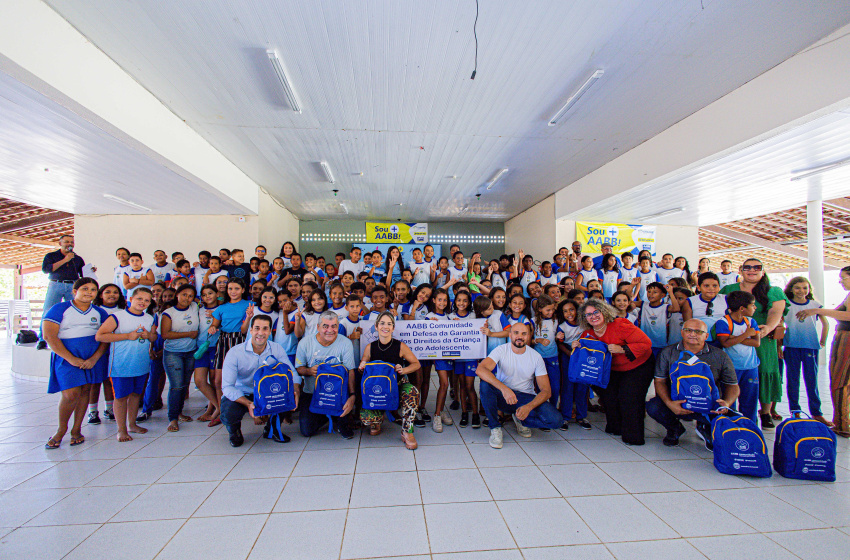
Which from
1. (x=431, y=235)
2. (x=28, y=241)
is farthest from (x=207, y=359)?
(x=28, y=241)

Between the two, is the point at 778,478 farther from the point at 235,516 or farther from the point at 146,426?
the point at 146,426

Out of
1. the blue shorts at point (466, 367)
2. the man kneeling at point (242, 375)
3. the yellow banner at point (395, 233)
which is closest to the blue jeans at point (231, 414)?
the man kneeling at point (242, 375)

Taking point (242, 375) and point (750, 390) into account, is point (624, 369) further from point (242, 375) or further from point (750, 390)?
point (242, 375)

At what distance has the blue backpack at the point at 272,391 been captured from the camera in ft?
10.5

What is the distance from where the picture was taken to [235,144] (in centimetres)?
603

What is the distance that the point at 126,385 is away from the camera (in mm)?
3572

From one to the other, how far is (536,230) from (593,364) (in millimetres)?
7297

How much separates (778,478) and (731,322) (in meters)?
1.40

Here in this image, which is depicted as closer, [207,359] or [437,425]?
[437,425]

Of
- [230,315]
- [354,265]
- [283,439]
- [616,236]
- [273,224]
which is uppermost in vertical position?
[273,224]

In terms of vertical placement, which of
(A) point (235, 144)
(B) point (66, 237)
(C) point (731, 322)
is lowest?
(C) point (731, 322)

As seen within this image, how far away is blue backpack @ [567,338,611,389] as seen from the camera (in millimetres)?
3459

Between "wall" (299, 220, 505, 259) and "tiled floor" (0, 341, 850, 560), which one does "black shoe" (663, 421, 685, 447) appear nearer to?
"tiled floor" (0, 341, 850, 560)

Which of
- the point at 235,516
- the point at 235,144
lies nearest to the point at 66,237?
the point at 235,144
